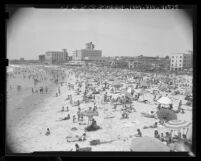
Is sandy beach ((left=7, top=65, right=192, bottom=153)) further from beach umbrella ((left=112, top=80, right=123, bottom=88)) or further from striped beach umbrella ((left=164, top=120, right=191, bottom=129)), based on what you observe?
beach umbrella ((left=112, top=80, right=123, bottom=88))

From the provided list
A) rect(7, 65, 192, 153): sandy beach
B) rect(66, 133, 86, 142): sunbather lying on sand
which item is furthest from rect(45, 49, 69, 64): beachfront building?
rect(66, 133, 86, 142): sunbather lying on sand

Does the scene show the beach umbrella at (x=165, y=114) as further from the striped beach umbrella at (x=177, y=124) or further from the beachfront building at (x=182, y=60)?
the beachfront building at (x=182, y=60)

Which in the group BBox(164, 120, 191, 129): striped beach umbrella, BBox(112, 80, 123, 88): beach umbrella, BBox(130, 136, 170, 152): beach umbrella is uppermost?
BBox(112, 80, 123, 88): beach umbrella

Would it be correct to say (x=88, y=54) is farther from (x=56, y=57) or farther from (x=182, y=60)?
(x=182, y=60)

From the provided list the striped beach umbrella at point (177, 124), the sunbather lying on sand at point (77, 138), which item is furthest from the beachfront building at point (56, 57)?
the striped beach umbrella at point (177, 124)

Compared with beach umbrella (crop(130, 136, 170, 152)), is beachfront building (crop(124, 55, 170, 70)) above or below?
above
